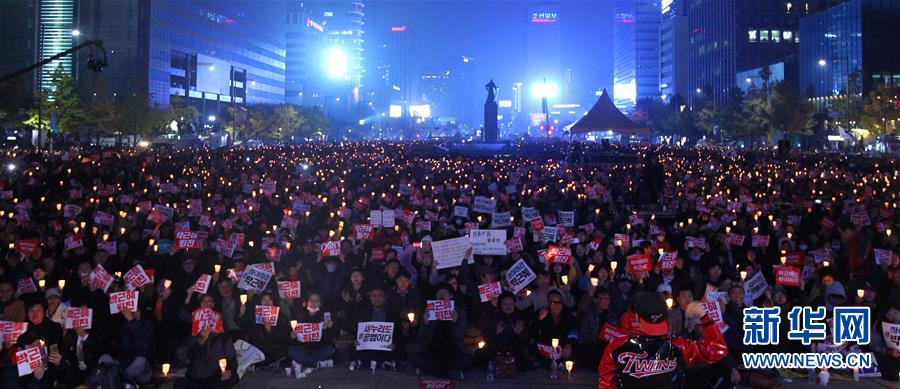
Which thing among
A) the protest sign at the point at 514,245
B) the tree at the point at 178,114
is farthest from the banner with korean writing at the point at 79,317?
the tree at the point at 178,114

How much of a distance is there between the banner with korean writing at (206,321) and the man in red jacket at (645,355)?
5228 mm

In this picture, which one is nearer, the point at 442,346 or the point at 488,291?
the point at 442,346

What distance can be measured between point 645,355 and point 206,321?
5.66 m

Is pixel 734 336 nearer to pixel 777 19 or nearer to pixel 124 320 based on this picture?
pixel 124 320

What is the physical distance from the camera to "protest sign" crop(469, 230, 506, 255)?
42.5 feet

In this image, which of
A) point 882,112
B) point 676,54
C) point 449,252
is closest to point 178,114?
point 882,112

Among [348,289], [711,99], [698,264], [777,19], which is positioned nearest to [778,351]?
[698,264]

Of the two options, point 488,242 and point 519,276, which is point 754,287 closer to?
point 519,276

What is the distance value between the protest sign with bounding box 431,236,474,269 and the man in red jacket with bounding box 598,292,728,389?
6.44 m

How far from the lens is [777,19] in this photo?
113 meters

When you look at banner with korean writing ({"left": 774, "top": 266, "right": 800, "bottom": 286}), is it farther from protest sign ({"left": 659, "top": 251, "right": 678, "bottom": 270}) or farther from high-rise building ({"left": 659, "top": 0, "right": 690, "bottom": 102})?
high-rise building ({"left": 659, "top": 0, "right": 690, "bottom": 102})

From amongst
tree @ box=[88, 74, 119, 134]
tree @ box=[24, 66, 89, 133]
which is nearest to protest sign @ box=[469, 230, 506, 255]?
tree @ box=[24, 66, 89, 133]

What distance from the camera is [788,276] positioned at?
1105cm

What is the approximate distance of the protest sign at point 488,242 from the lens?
1295cm
